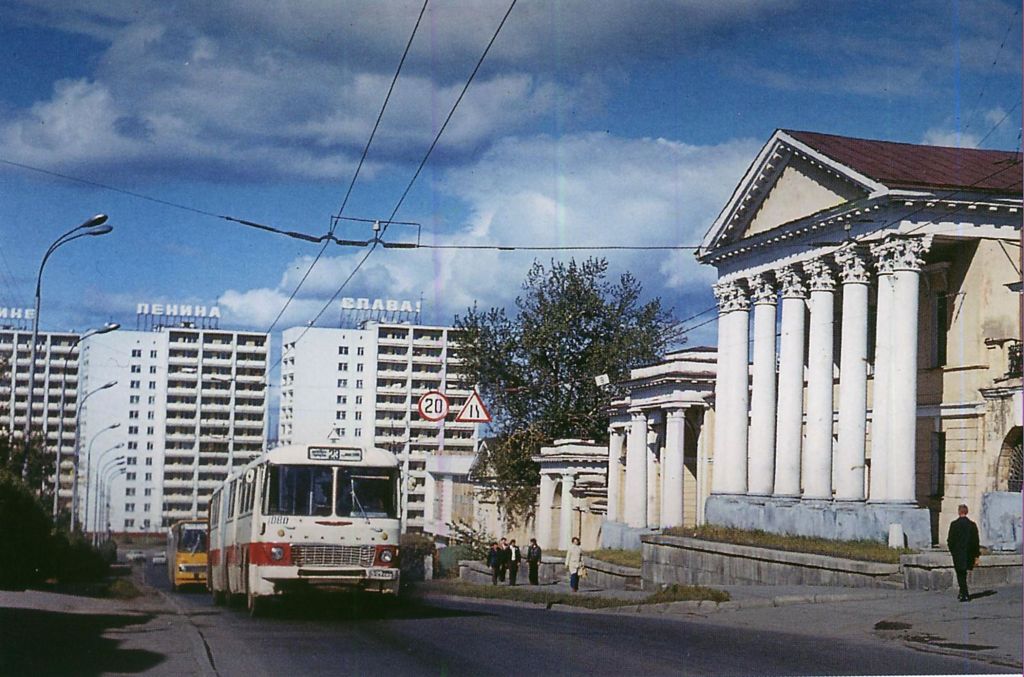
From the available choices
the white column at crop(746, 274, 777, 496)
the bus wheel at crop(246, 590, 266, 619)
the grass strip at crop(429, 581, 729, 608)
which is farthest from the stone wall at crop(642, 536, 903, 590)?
the bus wheel at crop(246, 590, 266, 619)

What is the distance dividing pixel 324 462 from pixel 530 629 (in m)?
4.05

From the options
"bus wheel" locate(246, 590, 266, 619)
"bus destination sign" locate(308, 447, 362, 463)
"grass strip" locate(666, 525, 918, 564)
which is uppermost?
"bus destination sign" locate(308, 447, 362, 463)

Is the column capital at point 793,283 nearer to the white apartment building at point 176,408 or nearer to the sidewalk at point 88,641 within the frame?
the white apartment building at point 176,408

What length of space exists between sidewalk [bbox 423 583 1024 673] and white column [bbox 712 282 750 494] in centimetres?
1348

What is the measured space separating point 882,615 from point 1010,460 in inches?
510

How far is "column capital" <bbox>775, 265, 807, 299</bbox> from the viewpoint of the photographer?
38.5 meters

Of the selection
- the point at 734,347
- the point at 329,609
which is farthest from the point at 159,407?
the point at 734,347

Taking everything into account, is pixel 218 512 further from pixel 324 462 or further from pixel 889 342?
pixel 889 342

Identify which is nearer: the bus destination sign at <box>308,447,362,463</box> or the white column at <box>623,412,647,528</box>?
the bus destination sign at <box>308,447,362,463</box>

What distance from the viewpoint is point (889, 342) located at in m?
34.3

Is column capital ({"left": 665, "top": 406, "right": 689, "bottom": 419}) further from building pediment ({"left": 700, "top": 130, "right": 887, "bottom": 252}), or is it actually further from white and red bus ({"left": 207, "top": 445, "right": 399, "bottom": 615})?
white and red bus ({"left": 207, "top": 445, "right": 399, "bottom": 615})

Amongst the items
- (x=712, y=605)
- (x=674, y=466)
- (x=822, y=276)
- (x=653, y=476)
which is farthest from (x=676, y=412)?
(x=712, y=605)

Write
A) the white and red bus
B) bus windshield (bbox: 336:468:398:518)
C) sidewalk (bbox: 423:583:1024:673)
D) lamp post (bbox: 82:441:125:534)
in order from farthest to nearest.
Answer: lamp post (bbox: 82:441:125:534), bus windshield (bbox: 336:468:398:518), the white and red bus, sidewalk (bbox: 423:583:1024:673)

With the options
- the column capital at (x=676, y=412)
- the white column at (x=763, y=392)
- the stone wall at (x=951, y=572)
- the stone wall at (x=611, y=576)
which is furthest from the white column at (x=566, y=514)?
the stone wall at (x=951, y=572)
